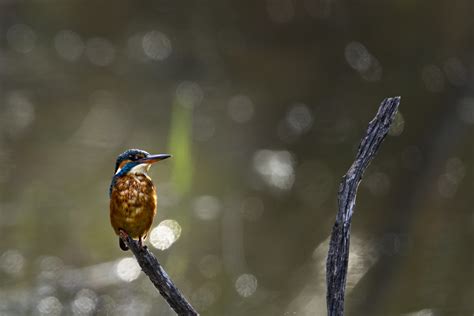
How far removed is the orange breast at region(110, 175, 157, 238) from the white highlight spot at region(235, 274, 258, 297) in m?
2.48

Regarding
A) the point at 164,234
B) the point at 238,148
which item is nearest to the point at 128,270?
the point at 164,234

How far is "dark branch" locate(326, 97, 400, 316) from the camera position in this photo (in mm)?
2078

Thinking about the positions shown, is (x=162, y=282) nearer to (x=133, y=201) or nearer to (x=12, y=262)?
(x=133, y=201)

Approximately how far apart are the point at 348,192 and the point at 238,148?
324cm

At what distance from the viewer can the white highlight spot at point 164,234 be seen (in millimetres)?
4875

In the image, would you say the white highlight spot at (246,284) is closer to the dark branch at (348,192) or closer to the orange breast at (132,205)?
the orange breast at (132,205)

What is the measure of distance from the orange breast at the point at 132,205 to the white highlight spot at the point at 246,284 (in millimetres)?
2479

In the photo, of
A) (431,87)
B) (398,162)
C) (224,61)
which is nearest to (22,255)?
(224,61)

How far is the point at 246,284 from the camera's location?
472 cm

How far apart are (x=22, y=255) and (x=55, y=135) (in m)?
0.83

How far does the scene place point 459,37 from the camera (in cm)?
545

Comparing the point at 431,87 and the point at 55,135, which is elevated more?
A: the point at 55,135

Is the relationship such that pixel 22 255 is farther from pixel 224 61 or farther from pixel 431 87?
pixel 431 87

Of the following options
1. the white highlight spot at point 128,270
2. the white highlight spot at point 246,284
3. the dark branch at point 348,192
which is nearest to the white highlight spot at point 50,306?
A: the white highlight spot at point 128,270
